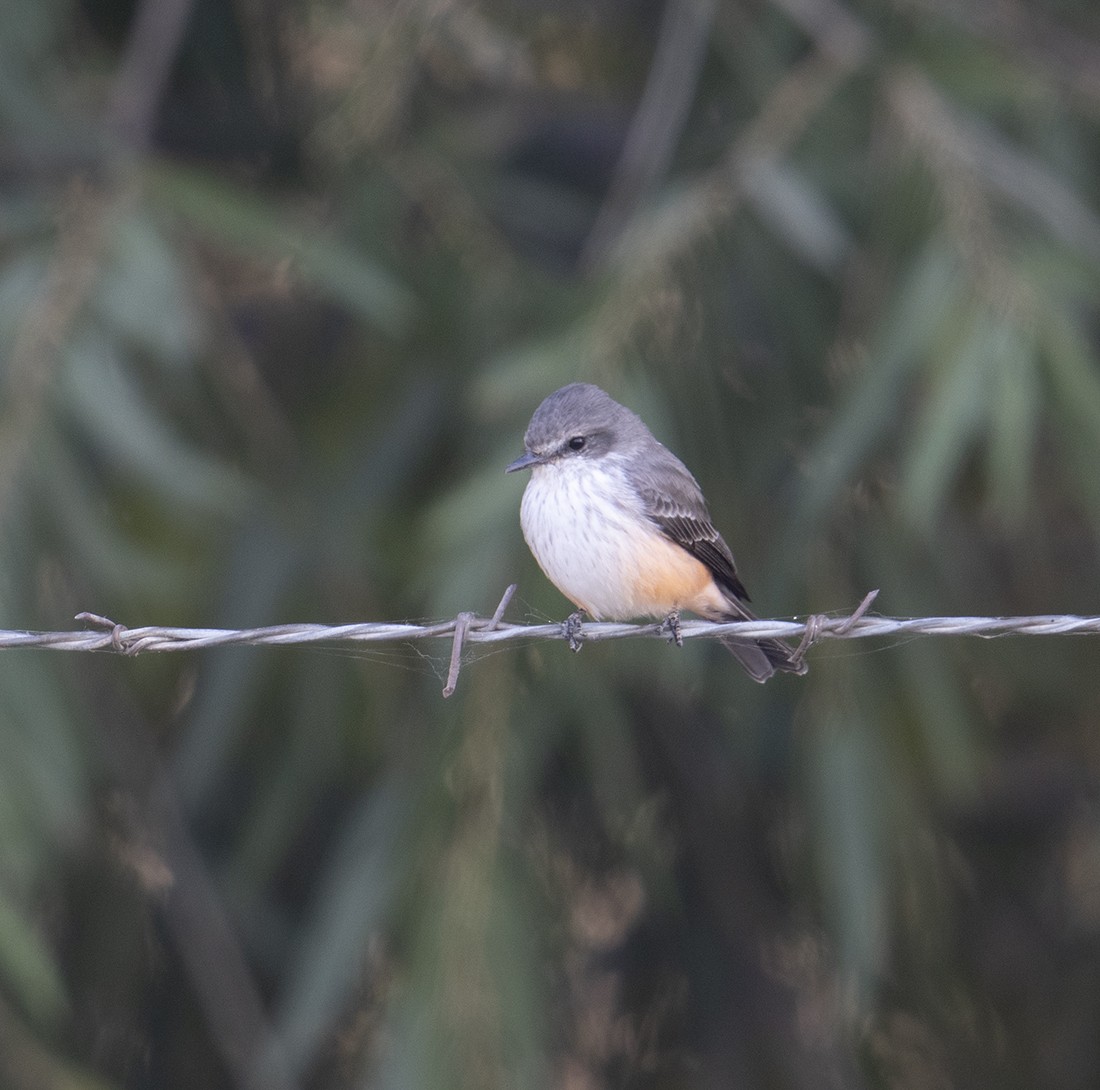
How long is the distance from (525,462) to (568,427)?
0.47 ft

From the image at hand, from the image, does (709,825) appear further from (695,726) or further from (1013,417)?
(1013,417)

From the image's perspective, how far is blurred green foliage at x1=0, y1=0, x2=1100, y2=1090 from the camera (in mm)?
4477

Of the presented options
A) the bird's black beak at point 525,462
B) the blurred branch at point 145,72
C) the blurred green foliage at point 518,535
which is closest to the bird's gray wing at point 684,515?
the blurred green foliage at point 518,535

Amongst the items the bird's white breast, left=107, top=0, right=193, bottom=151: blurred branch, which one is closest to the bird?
the bird's white breast

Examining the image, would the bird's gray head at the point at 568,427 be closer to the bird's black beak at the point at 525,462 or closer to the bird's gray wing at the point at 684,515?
the bird's black beak at the point at 525,462

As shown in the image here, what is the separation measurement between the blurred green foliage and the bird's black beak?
0.51ft

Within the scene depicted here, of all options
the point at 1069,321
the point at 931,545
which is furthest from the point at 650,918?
the point at 1069,321

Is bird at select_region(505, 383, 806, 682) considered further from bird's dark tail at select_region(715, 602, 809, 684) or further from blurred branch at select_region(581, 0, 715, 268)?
blurred branch at select_region(581, 0, 715, 268)

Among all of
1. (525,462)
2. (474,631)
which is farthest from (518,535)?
(474,631)

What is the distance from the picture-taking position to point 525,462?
4.09 meters

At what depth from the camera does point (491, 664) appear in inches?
181

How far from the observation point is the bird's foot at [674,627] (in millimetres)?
3271

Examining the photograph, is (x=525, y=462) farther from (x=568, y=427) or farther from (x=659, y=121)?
(x=659, y=121)

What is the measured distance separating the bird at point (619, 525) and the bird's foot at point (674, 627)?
0.04 feet
